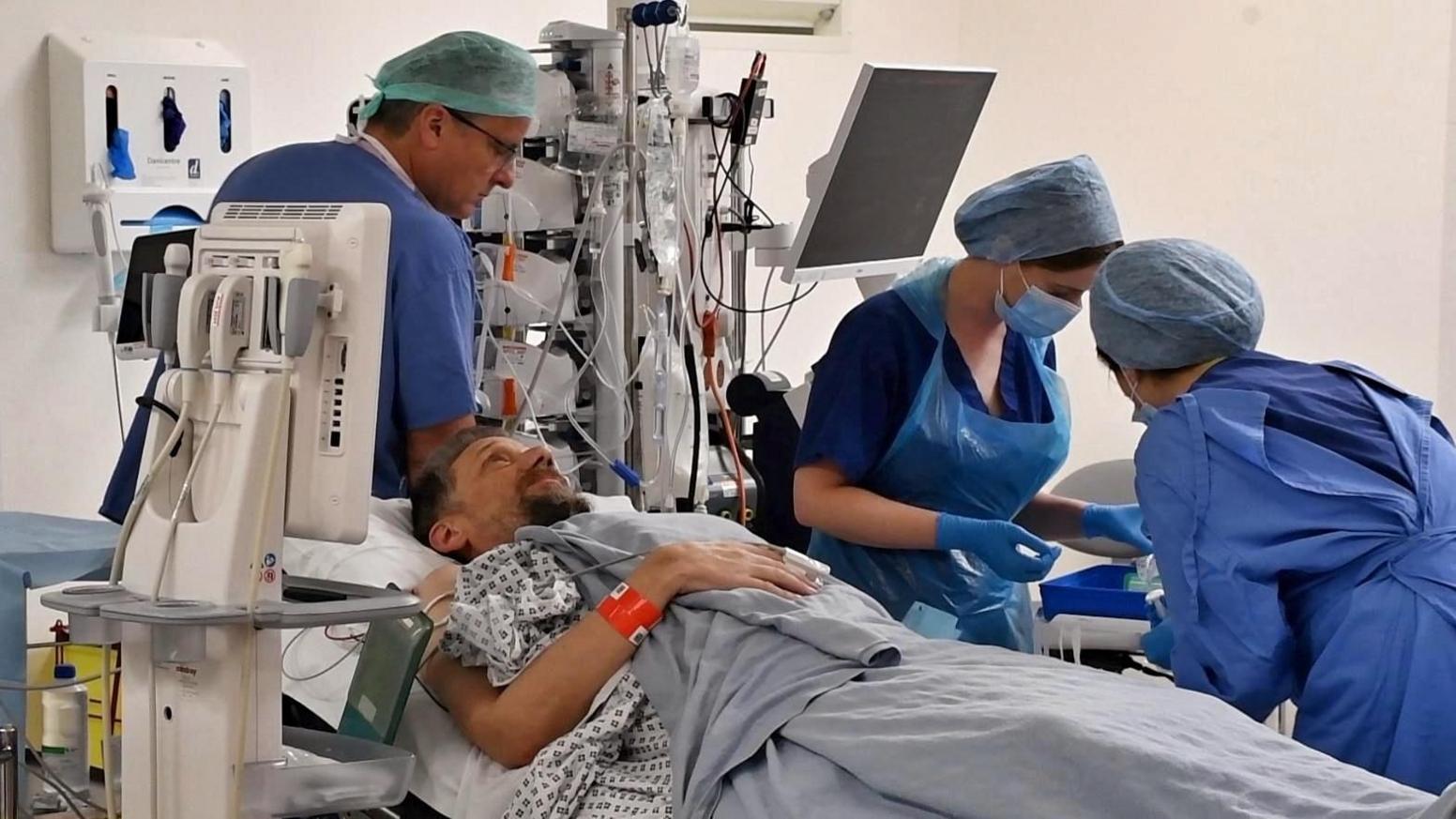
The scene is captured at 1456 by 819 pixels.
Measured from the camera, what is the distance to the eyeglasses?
2406 mm

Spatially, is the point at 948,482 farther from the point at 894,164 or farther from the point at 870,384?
the point at 894,164

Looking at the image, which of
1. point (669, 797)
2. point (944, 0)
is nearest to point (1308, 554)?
point (669, 797)

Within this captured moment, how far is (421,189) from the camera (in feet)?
8.00

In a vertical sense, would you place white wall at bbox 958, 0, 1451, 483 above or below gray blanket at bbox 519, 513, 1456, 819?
above

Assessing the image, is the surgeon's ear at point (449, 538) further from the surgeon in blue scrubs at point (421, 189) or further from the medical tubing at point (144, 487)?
the medical tubing at point (144, 487)

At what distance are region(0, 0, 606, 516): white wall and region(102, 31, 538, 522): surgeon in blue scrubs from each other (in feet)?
3.25

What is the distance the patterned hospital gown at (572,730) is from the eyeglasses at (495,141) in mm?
756

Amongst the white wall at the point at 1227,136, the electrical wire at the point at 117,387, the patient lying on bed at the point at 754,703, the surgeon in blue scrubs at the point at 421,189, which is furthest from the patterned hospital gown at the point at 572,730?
the white wall at the point at 1227,136

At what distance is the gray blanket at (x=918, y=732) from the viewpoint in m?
1.37

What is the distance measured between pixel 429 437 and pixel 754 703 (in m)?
0.82

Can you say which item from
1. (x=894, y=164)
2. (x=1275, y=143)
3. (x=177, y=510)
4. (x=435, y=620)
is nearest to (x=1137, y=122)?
(x=1275, y=143)

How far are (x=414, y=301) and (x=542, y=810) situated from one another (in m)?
0.84

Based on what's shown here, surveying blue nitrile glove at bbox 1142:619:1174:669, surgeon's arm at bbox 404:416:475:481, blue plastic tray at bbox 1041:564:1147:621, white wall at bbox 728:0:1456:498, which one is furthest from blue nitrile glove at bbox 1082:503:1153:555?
white wall at bbox 728:0:1456:498

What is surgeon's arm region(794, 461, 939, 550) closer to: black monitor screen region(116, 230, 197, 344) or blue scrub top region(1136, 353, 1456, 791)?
blue scrub top region(1136, 353, 1456, 791)
